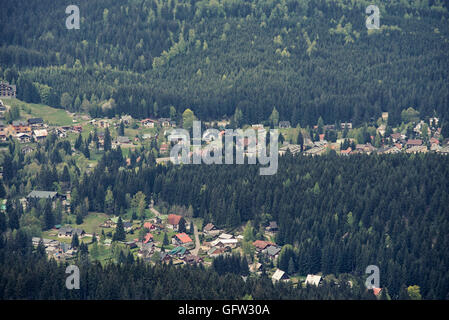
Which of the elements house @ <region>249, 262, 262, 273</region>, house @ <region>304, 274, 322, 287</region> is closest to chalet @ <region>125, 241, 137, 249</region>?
house @ <region>249, 262, 262, 273</region>

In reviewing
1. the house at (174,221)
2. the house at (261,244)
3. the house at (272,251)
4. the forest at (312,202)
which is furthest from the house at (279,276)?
the house at (174,221)

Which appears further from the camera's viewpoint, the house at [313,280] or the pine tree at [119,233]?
the pine tree at [119,233]

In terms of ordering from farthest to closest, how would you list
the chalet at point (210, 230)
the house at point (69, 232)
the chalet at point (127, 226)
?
the chalet at point (127, 226) < the chalet at point (210, 230) < the house at point (69, 232)

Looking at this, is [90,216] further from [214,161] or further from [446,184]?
[446,184]

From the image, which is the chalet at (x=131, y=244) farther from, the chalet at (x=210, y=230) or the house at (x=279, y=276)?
the house at (x=279, y=276)

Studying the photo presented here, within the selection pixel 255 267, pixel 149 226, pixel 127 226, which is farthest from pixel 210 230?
pixel 255 267
